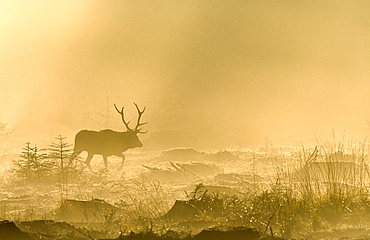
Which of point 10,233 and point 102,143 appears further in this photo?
point 102,143

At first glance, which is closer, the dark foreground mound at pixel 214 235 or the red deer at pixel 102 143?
the dark foreground mound at pixel 214 235

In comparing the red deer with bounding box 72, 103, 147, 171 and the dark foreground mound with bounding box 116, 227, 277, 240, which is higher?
the red deer with bounding box 72, 103, 147, 171

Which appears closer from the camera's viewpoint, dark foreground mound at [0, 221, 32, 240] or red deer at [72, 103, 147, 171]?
dark foreground mound at [0, 221, 32, 240]

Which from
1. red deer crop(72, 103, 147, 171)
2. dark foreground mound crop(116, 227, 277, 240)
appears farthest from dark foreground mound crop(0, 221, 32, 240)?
red deer crop(72, 103, 147, 171)

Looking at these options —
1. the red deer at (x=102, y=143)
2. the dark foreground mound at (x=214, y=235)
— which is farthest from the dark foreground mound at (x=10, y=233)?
the red deer at (x=102, y=143)

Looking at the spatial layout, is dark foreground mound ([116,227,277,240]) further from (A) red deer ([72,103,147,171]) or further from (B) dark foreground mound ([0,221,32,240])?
(A) red deer ([72,103,147,171])

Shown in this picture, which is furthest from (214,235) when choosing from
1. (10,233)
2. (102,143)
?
(102,143)

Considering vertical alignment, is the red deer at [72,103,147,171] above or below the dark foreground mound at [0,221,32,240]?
above

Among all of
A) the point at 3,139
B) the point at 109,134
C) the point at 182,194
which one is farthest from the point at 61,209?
the point at 3,139

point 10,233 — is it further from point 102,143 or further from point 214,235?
point 102,143

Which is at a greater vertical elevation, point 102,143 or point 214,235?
point 102,143

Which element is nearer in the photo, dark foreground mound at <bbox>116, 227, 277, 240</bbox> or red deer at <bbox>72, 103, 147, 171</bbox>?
dark foreground mound at <bbox>116, 227, 277, 240</bbox>

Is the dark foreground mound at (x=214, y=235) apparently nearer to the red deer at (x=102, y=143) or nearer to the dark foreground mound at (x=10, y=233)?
the dark foreground mound at (x=10, y=233)

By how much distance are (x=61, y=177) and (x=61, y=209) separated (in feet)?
17.8
